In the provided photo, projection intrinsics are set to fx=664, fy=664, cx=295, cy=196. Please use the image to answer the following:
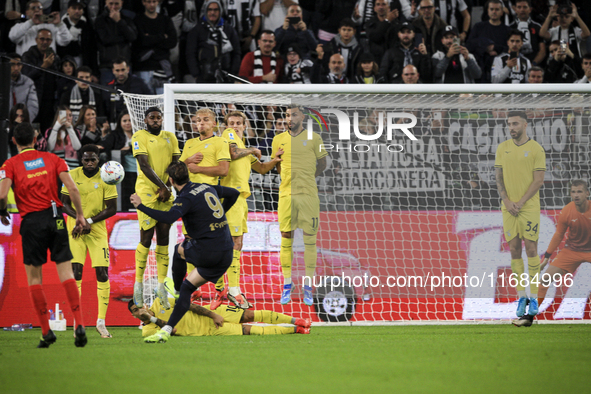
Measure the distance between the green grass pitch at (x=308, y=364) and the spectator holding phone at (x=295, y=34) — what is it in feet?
21.7

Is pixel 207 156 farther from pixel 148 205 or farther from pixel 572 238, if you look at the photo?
pixel 572 238

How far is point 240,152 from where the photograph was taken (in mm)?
8070

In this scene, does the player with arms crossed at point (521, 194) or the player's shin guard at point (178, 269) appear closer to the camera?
the player's shin guard at point (178, 269)

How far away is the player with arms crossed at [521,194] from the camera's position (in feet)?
26.8

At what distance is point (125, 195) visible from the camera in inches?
376

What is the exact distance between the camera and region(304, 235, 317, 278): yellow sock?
28.7 ft

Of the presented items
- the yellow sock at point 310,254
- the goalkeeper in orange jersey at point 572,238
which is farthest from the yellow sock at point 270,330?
the goalkeeper in orange jersey at point 572,238

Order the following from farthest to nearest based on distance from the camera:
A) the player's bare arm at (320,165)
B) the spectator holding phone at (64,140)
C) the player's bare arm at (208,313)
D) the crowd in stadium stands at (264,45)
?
the crowd in stadium stands at (264,45)
the spectator holding phone at (64,140)
the player's bare arm at (320,165)
the player's bare arm at (208,313)

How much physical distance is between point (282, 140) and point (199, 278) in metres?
3.18

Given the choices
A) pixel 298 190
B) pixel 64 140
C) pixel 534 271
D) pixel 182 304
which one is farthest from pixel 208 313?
pixel 64 140

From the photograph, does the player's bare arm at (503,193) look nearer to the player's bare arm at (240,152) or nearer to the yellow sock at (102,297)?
the player's bare arm at (240,152)

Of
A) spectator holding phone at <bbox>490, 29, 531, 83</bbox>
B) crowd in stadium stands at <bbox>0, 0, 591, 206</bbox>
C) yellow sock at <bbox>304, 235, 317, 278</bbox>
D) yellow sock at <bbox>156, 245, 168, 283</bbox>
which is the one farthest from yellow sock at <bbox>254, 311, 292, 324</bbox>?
spectator holding phone at <bbox>490, 29, 531, 83</bbox>

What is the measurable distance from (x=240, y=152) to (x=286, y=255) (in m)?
1.57

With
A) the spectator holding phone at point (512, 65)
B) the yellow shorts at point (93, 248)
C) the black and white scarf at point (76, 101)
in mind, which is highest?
the spectator holding phone at point (512, 65)
